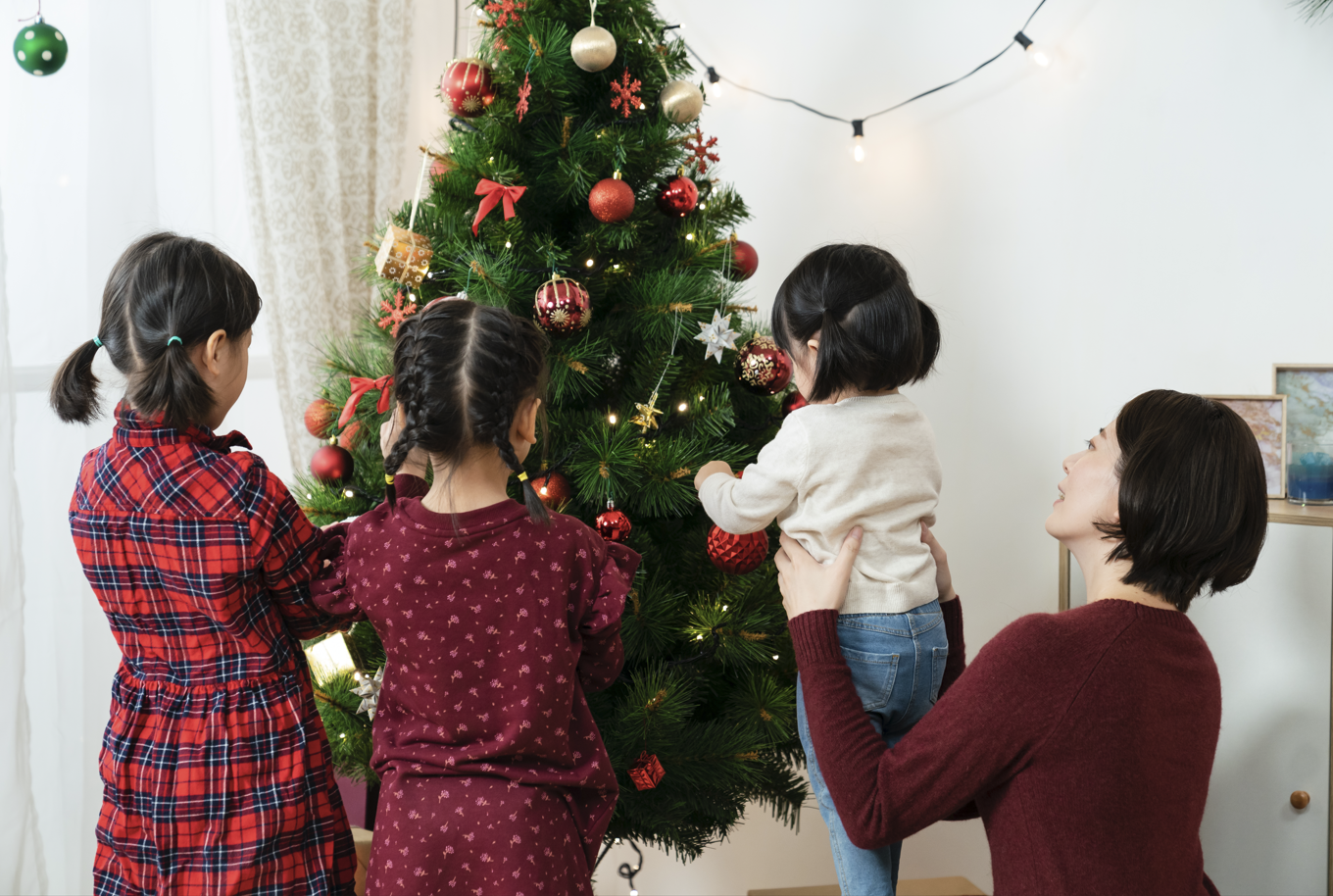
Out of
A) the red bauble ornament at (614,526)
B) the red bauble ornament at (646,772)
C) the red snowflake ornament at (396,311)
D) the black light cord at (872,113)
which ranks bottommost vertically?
the red bauble ornament at (646,772)

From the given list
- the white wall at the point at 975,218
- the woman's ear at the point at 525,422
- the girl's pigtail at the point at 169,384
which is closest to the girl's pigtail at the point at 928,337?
the woman's ear at the point at 525,422

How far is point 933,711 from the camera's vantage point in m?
0.99

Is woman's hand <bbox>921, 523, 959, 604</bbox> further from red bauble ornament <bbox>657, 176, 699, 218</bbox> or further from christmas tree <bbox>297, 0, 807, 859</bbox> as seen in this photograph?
red bauble ornament <bbox>657, 176, 699, 218</bbox>

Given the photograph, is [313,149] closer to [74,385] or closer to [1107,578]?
[74,385]

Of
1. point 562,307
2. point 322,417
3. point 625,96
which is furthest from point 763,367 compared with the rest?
point 322,417

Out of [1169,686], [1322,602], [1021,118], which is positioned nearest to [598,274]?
[1169,686]

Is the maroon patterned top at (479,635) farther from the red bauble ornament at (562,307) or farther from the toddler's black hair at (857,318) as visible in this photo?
the toddler's black hair at (857,318)

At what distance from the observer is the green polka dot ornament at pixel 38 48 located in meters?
1.27

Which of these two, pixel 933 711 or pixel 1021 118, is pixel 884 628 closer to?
pixel 933 711

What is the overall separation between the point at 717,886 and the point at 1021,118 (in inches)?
75.4

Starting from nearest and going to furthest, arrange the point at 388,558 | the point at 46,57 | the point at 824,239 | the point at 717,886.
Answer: the point at 388,558 < the point at 46,57 < the point at 824,239 < the point at 717,886

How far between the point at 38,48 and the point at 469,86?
0.58 metres

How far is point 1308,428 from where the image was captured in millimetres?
1680

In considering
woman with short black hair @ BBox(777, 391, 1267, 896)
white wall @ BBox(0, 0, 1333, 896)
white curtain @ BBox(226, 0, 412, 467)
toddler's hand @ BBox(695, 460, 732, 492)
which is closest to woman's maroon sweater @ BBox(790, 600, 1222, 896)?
woman with short black hair @ BBox(777, 391, 1267, 896)
